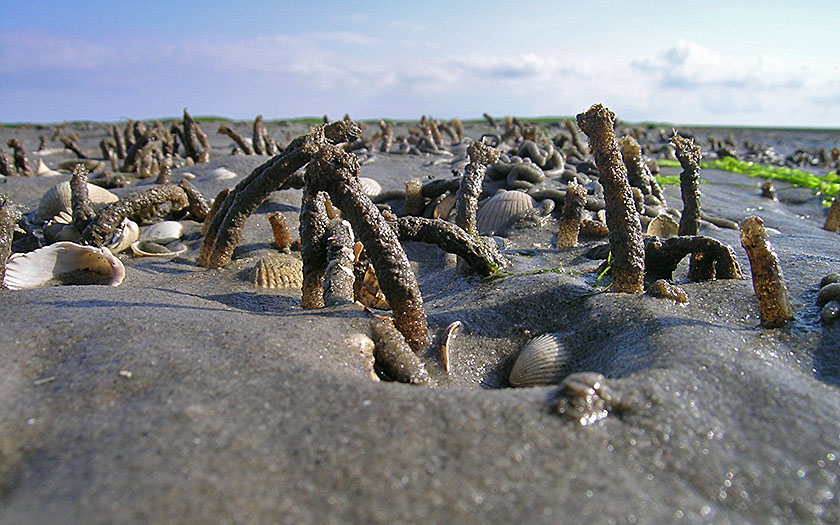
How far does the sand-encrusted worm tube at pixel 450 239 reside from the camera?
3.34 metres

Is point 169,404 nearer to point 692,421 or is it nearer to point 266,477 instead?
point 266,477

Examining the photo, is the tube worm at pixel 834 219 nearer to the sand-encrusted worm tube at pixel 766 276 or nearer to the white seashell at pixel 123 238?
the sand-encrusted worm tube at pixel 766 276

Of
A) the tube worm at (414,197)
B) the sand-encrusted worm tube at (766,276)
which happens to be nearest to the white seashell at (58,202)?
the tube worm at (414,197)

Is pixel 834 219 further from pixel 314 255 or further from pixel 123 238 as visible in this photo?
pixel 123 238

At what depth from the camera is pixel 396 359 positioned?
89.3 inches

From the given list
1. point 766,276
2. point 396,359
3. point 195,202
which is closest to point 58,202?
point 195,202

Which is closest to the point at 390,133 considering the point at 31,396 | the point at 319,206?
the point at 319,206

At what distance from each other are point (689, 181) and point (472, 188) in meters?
1.66

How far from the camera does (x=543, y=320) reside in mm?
2943

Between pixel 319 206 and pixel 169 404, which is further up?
pixel 319 206

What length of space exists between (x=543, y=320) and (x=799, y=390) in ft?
4.07

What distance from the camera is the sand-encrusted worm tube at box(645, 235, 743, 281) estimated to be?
311 centimetres

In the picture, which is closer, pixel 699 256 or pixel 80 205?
pixel 699 256

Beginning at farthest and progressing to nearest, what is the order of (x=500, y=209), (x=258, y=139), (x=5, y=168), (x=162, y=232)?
(x=258, y=139), (x=5, y=168), (x=500, y=209), (x=162, y=232)
